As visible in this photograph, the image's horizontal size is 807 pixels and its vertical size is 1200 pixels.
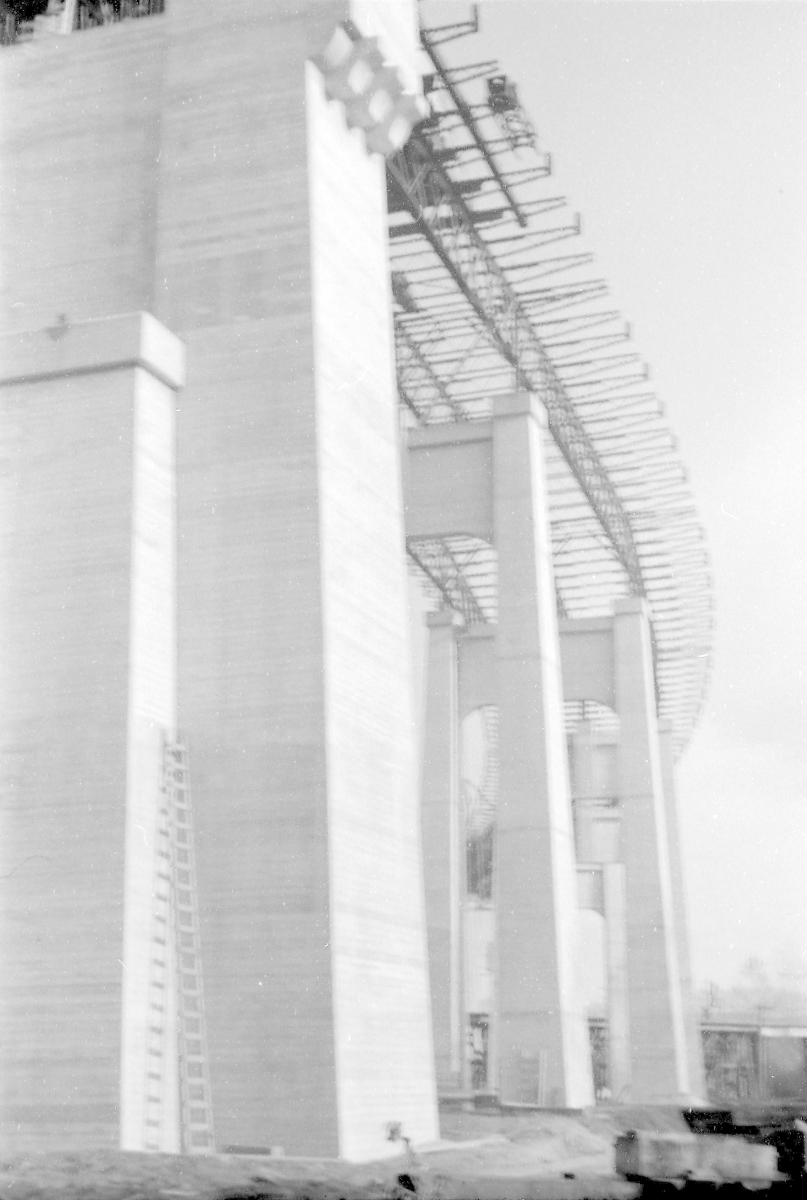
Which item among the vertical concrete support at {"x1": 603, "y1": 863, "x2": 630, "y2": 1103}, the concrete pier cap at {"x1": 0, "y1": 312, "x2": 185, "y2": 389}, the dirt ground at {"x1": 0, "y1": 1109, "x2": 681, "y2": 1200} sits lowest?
the dirt ground at {"x1": 0, "y1": 1109, "x2": 681, "y2": 1200}

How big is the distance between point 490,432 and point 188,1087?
54.3 ft

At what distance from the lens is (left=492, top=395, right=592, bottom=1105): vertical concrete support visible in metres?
27.9

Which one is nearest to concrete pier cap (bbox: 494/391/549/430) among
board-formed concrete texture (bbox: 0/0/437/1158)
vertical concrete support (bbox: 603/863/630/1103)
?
board-formed concrete texture (bbox: 0/0/437/1158)

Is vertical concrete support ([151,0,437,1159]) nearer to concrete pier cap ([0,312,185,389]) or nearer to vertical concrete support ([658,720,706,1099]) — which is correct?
concrete pier cap ([0,312,185,389])

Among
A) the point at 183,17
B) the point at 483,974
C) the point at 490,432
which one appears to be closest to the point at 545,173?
the point at 490,432

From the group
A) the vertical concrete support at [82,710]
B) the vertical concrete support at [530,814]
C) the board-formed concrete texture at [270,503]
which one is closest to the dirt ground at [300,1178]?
the board-formed concrete texture at [270,503]

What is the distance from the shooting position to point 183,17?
22.1 metres

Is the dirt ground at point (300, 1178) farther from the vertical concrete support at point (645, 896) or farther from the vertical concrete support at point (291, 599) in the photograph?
the vertical concrete support at point (645, 896)

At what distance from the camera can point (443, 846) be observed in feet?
120

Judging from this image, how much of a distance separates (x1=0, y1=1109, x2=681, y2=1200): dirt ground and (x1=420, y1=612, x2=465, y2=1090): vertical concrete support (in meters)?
14.6

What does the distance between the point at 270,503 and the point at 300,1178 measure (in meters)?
8.16

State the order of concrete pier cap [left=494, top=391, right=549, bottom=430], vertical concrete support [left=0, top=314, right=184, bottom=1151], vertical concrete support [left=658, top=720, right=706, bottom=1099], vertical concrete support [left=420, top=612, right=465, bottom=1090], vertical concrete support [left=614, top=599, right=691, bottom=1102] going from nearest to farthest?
1. vertical concrete support [left=0, top=314, right=184, bottom=1151]
2. concrete pier cap [left=494, top=391, right=549, bottom=430]
3. vertical concrete support [left=420, top=612, right=465, bottom=1090]
4. vertical concrete support [left=614, top=599, right=691, bottom=1102]
5. vertical concrete support [left=658, top=720, right=706, bottom=1099]

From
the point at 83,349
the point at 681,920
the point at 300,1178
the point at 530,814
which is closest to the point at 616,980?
the point at 681,920

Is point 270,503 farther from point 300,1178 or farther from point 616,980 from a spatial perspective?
point 616,980
